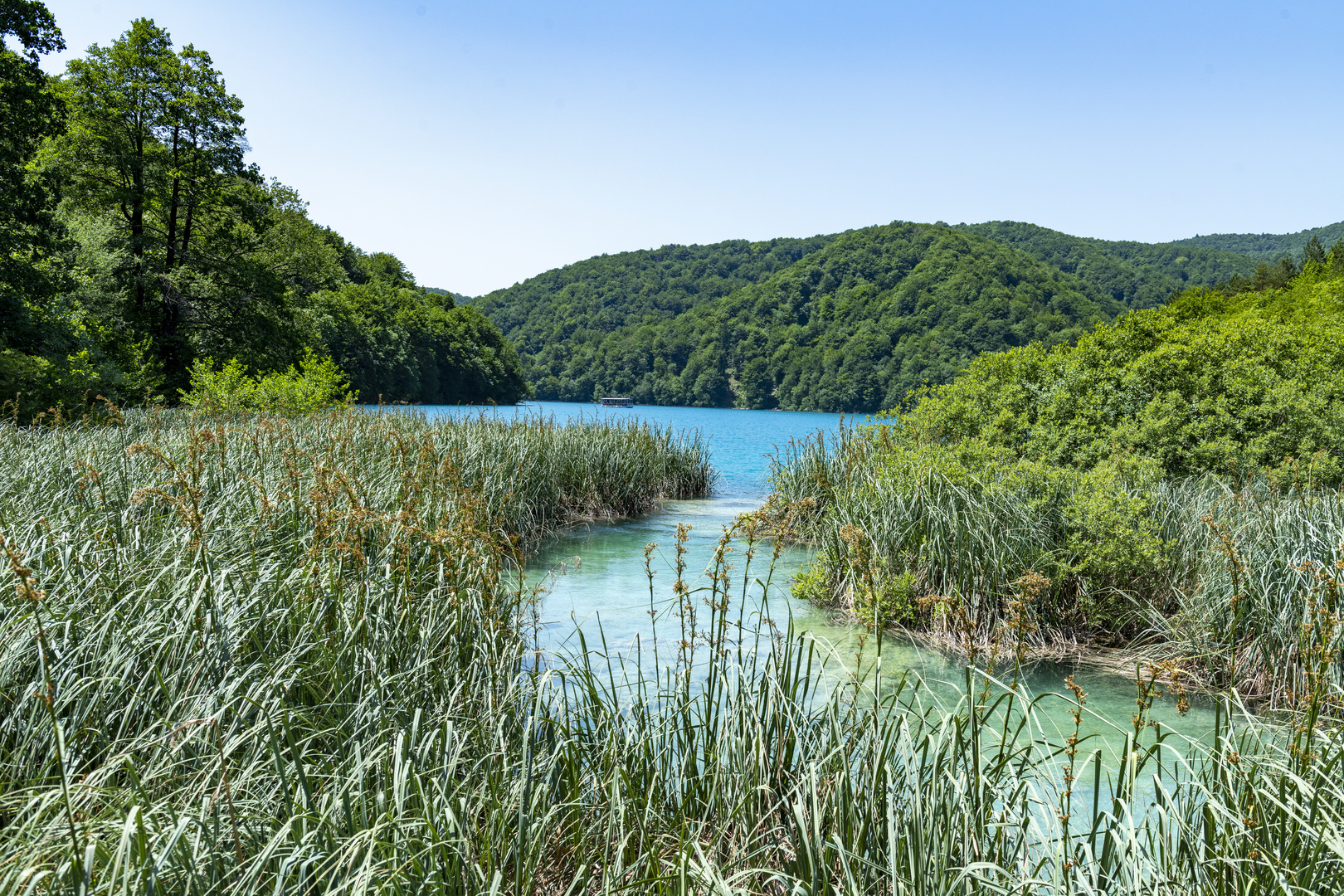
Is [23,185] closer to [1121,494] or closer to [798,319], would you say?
[1121,494]

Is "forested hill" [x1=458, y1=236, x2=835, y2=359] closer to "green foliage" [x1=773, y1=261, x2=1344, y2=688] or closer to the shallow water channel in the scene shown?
the shallow water channel

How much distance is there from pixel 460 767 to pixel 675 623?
3500 millimetres

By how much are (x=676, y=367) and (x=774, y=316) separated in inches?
453

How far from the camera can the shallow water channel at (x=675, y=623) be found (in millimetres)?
4262

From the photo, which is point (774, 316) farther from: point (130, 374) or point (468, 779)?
point (468, 779)

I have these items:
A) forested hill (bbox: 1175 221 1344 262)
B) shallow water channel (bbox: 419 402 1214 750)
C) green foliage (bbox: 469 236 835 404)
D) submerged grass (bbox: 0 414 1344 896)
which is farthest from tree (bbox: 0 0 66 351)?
forested hill (bbox: 1175 221 1344 262)

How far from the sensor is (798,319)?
74562 mm

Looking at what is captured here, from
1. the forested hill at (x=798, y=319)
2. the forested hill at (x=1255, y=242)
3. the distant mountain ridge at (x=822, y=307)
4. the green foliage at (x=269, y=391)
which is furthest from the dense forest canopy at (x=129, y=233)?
the forested hill at (x=1255, y=242)

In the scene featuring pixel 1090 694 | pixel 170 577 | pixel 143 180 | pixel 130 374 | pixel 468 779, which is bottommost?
pixel 1090 694

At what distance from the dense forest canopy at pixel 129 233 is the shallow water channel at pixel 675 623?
8.99 m

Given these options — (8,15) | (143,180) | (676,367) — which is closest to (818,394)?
(676,367)

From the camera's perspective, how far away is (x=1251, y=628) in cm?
446

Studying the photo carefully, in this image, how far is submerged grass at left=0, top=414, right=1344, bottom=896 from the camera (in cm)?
168

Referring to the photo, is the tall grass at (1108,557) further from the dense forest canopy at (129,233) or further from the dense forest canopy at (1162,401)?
the dense forest canopy at (129,233)
